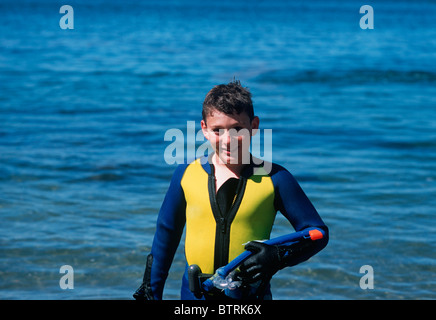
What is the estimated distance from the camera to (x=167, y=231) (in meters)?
3.32

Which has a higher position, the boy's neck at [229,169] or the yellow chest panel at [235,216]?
the boy's neck at [229,169]

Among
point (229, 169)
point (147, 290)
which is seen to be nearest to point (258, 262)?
point (229, 169)

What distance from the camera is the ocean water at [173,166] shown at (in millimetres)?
6668

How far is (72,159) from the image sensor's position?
11008 millimetres

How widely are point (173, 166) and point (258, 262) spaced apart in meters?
7.86

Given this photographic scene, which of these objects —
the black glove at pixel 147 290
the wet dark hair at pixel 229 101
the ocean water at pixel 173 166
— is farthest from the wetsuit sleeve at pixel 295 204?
the ocean water at pixel 173 166

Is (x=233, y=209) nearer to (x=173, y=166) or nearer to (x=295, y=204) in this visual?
(x=295, y=204)

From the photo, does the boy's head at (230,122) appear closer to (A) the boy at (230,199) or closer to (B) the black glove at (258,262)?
(A) the boy at (230,199)

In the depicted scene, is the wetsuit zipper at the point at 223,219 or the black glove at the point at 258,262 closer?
the black glove at the point at 258,262

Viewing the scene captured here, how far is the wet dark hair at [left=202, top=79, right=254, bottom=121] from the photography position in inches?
→ 126

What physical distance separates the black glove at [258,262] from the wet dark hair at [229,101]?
0.64 m

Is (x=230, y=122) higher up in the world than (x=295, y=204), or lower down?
higher up

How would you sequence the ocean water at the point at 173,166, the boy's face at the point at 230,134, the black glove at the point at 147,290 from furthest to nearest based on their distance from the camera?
the ocean water at the point at 173,166
the black glove at the point at 147,290
the boy's face at the point at 230,134
